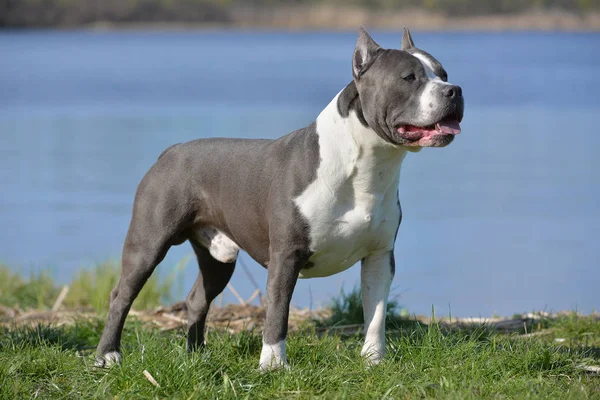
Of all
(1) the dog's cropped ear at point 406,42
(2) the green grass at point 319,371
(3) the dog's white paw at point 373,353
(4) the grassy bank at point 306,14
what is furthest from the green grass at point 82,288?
(4) the grassy bank at point 306,14

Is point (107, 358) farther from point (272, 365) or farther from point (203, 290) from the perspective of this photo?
point (272, 365)

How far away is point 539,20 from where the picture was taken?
51688mm

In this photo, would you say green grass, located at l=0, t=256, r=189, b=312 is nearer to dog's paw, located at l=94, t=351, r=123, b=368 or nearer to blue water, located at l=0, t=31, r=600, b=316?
blue water, located at l=0, t=31, r=600, b=316

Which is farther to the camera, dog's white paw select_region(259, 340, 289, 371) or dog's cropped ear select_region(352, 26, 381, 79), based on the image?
dog's white paw select_region(259, 340, 289, 371)

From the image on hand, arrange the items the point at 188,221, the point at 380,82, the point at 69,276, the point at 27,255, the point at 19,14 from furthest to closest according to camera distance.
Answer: the point at 19,14 < the point at 27,255 < the point at 69,276 < the point at 188,221 < the point at 380,82

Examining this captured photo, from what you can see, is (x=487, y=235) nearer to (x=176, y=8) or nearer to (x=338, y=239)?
(x=338, y=239)

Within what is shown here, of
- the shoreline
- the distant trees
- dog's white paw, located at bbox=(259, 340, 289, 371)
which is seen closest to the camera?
dog's white paw, located at bbox=(259, 340, 289, 371)

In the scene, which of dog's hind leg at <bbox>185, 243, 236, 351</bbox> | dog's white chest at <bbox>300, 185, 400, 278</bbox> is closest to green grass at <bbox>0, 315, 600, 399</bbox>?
dog's hind leg at <bbox>185, 243, 236, 351</bbox>

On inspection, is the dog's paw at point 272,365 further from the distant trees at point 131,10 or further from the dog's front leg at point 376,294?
the distant trees at point 131,10

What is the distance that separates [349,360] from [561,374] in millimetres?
1068

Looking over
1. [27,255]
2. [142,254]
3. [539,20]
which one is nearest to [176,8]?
[539,20]

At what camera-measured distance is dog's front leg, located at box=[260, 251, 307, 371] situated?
496cm

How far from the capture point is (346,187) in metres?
4.91

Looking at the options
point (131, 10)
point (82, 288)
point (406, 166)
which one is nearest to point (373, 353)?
point (82, 288)
